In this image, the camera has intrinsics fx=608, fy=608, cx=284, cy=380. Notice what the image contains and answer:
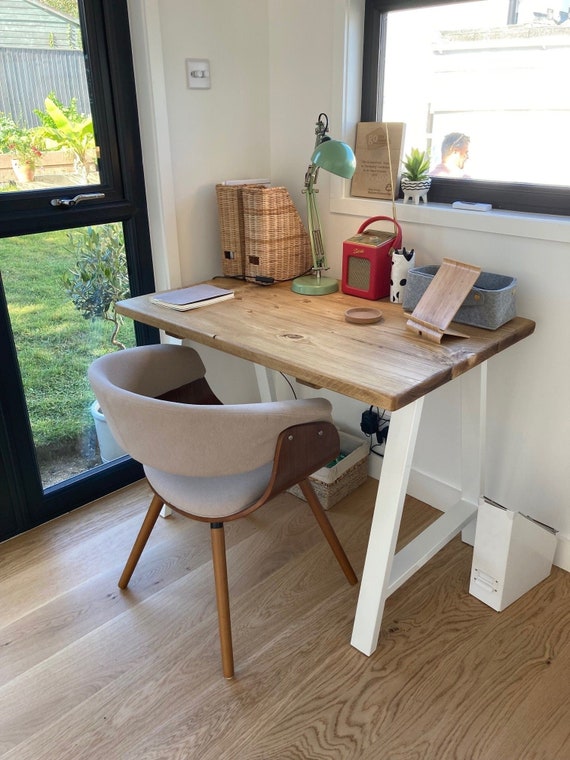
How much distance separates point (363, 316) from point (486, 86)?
2.57 feet

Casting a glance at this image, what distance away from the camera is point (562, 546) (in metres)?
1.85

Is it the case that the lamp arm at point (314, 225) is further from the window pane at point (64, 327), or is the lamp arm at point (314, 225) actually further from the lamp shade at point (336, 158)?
the window pane at point (64, 327)

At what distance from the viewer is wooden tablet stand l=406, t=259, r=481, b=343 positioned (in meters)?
1.51

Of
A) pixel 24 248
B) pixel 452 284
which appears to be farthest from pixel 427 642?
pixel 24 248

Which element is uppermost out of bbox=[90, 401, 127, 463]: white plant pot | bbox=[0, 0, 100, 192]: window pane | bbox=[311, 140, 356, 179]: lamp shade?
bbox=[0, 0, 100, 192]: window pane

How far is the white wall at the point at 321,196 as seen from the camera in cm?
174

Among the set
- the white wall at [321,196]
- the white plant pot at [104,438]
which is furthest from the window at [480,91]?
the white plant pot at [104,438]

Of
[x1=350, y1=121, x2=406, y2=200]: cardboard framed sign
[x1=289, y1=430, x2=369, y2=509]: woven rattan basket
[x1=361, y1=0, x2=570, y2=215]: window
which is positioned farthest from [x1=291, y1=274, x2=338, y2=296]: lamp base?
[x1=289, y1=430, x2=369, y2=509]: woven rattan basket

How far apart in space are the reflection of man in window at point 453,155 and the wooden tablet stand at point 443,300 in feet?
1.67

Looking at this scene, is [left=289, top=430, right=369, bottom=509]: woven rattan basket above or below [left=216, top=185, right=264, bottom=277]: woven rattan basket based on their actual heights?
below

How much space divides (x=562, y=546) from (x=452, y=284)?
2.99 feet

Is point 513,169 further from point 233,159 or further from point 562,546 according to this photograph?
point 562,546

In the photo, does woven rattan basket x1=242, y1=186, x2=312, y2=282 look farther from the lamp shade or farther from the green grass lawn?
the green grass lawn

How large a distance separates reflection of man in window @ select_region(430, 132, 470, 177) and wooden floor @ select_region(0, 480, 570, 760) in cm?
118
